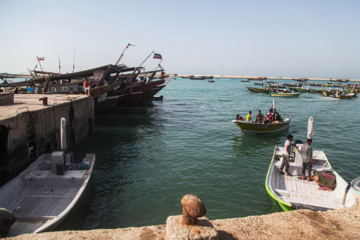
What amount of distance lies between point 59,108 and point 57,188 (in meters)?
7.67

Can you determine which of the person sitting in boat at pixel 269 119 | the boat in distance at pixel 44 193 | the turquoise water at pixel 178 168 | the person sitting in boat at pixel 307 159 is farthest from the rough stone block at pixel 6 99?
the person sitting in boat at pixel 269 119

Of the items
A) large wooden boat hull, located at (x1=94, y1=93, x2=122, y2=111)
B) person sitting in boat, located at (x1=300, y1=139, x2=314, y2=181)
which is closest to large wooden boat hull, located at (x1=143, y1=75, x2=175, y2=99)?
large wooden boat hull, located at (x1=94, y1=93, x2=122, y2=111)

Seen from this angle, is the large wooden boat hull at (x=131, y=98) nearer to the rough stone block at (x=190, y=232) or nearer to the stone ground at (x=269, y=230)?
the stone ground at (x=269, y=230)

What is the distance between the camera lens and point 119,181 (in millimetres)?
12781

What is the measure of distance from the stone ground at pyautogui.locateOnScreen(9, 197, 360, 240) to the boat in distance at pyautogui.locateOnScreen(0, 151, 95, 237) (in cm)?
312

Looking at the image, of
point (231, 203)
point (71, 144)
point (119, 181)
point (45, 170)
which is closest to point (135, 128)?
point (71, 144)

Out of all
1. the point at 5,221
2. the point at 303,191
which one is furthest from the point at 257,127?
the point at 5,221

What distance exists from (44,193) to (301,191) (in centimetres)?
1062

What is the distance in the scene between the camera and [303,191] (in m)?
10.1

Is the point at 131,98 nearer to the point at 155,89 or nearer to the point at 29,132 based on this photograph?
the point at 155,89

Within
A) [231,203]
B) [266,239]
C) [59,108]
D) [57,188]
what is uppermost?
[59,108]

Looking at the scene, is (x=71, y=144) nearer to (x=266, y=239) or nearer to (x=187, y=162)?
(x=187, y=162)

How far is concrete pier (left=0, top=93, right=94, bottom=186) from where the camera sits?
10359mm

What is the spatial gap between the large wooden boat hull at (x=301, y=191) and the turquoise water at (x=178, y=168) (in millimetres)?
1032
